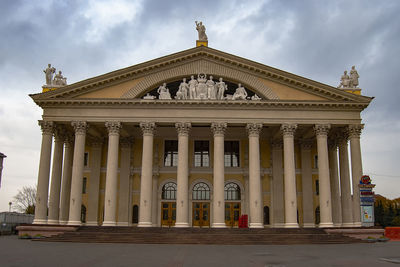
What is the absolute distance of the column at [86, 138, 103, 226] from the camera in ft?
Result: 135

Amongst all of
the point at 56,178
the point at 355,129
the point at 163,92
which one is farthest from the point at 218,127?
the point at 56,178

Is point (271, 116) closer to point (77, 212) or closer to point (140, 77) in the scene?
point (140, 77)

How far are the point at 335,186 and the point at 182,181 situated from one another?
51.5 ft

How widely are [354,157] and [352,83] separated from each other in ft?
24.0

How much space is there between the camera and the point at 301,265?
1633 cm

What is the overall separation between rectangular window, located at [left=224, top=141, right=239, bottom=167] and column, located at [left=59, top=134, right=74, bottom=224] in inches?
614

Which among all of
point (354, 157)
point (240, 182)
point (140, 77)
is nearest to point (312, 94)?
point (354, 157)

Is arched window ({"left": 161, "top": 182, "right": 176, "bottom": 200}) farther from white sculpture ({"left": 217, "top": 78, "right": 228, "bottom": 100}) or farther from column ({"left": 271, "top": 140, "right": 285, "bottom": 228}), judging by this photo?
white sculpture ({"left": 217, "top": 78, "right": 228, "bottom": 100})

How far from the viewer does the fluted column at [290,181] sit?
35500mm

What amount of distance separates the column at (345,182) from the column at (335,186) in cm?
76

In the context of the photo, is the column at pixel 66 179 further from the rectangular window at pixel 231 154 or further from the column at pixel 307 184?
the column at pixel 307 184

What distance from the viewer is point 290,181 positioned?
36281 millimetres

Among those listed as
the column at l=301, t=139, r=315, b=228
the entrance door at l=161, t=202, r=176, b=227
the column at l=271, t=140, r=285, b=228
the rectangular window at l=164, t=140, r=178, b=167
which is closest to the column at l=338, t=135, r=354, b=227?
the column at l=301, t=139, r=315, b=228

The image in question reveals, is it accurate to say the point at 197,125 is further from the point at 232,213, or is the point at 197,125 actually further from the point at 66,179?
the point at 66,179
